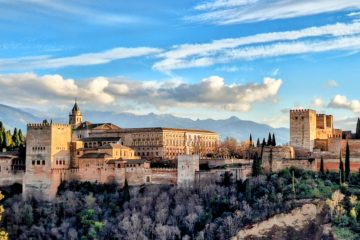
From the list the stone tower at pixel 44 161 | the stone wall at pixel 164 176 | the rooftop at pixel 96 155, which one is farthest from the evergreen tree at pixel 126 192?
the stone tower at pixel 44 161

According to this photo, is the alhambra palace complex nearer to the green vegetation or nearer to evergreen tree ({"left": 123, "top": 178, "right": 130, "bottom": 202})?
evergreen tree ({"left": 123, "top": 178, "right": 130, "bottom": 202})

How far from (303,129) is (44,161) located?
20.0 metres

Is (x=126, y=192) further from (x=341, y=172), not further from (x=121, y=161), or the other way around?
(x=341, y=172)

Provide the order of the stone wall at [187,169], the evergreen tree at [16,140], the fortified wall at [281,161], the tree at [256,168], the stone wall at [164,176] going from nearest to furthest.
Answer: the tree at [256,168], the fortified wall at [281,161], the stone wall at [187,169], the stone wall at [164,176], the evergreen tree at [16,140]

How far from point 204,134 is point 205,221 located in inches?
1130

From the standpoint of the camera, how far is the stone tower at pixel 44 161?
53.1 meters

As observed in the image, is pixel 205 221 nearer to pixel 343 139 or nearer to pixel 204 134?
pixel 343 139

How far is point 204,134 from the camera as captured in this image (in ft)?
246

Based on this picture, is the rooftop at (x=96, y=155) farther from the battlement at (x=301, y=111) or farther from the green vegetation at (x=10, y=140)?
the battlement at (x=301, y=111)

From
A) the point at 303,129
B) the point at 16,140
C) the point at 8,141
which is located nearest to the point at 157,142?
the point at 16,140

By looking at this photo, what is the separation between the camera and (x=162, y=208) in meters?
49.0

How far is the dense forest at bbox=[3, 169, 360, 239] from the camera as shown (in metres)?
46.4

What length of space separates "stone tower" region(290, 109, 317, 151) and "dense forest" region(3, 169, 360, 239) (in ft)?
22.5

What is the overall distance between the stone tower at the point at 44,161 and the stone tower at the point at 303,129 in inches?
699
